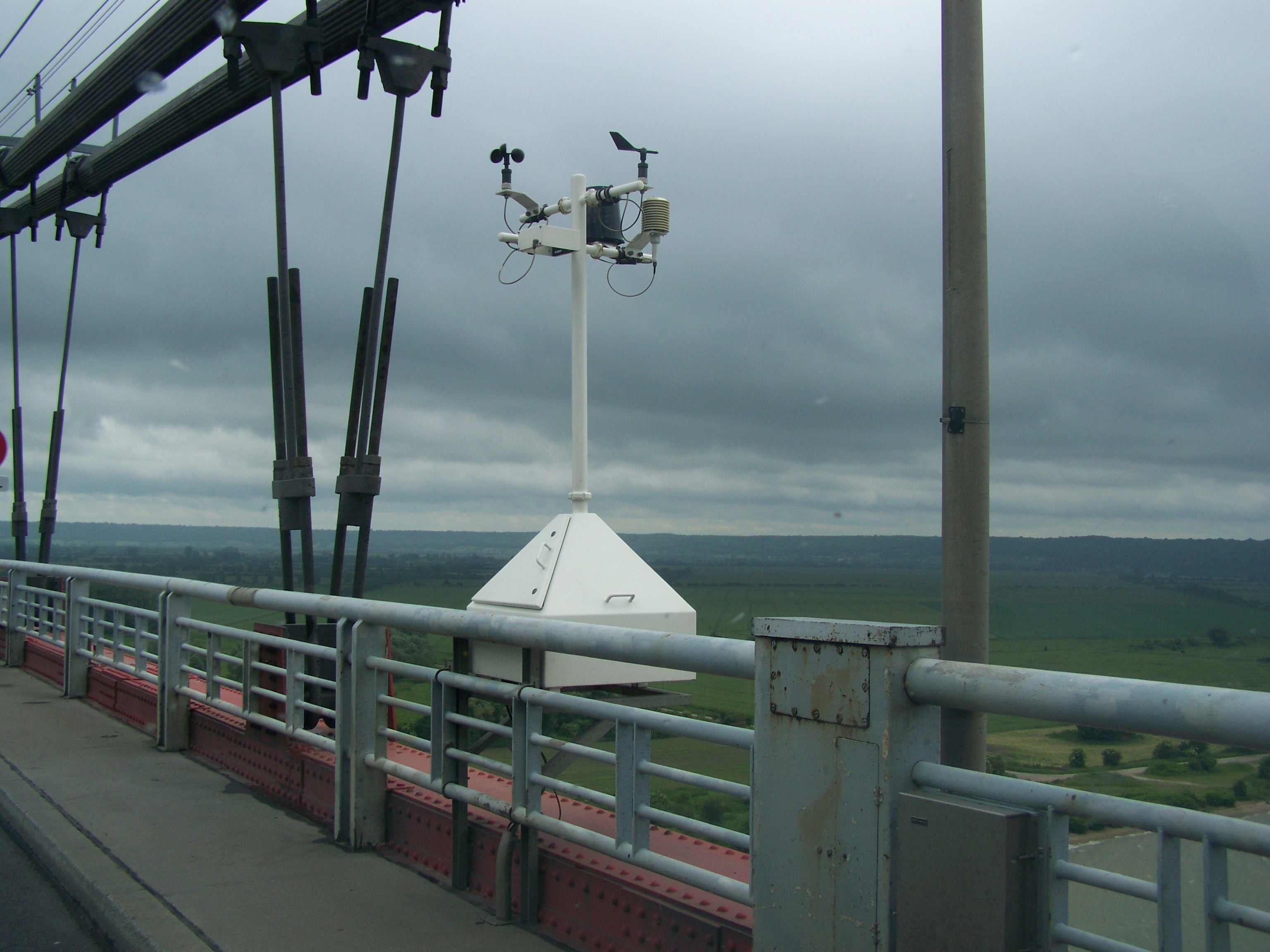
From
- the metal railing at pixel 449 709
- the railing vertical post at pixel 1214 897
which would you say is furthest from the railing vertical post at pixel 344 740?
the railing vertical post at pixel 1214 897

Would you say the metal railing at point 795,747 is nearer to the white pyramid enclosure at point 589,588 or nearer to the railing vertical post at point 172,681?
the white pyramid enclosure at point 589,588

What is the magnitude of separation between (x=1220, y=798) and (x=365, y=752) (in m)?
3.69

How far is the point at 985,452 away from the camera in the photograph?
4215mm

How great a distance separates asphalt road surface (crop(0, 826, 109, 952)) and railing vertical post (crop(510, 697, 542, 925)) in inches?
68.4

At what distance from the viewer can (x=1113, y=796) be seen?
91.2 inches

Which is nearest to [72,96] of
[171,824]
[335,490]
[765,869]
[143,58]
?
[143,58]

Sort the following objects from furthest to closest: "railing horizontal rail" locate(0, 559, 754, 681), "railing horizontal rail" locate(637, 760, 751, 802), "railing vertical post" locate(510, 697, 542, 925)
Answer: "railing vertical post" locate(510, 697, 542, 925), "railing horizontal rail" locate(0, 559, 754, 681), "railing horizontal rail" locate(637, 760, 751, 802)

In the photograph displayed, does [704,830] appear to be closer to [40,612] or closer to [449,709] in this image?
[449,709]

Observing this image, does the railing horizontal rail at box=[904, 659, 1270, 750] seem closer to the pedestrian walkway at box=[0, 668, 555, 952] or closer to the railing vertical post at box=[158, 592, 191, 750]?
the pedestrian walkway at box=[0, 668, 555, 952]

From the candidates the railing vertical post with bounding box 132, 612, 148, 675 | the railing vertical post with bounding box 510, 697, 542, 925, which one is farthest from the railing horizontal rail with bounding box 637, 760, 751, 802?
the railing vertical post with bounding box 132, 612, 148, 675

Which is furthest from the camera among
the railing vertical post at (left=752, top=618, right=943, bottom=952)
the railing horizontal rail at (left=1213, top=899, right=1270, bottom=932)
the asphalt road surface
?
the asphalt road surface

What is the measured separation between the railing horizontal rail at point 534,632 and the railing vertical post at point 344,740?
0.23 meters

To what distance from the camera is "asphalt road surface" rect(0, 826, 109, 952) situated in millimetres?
4328

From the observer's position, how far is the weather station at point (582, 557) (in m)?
5.11
